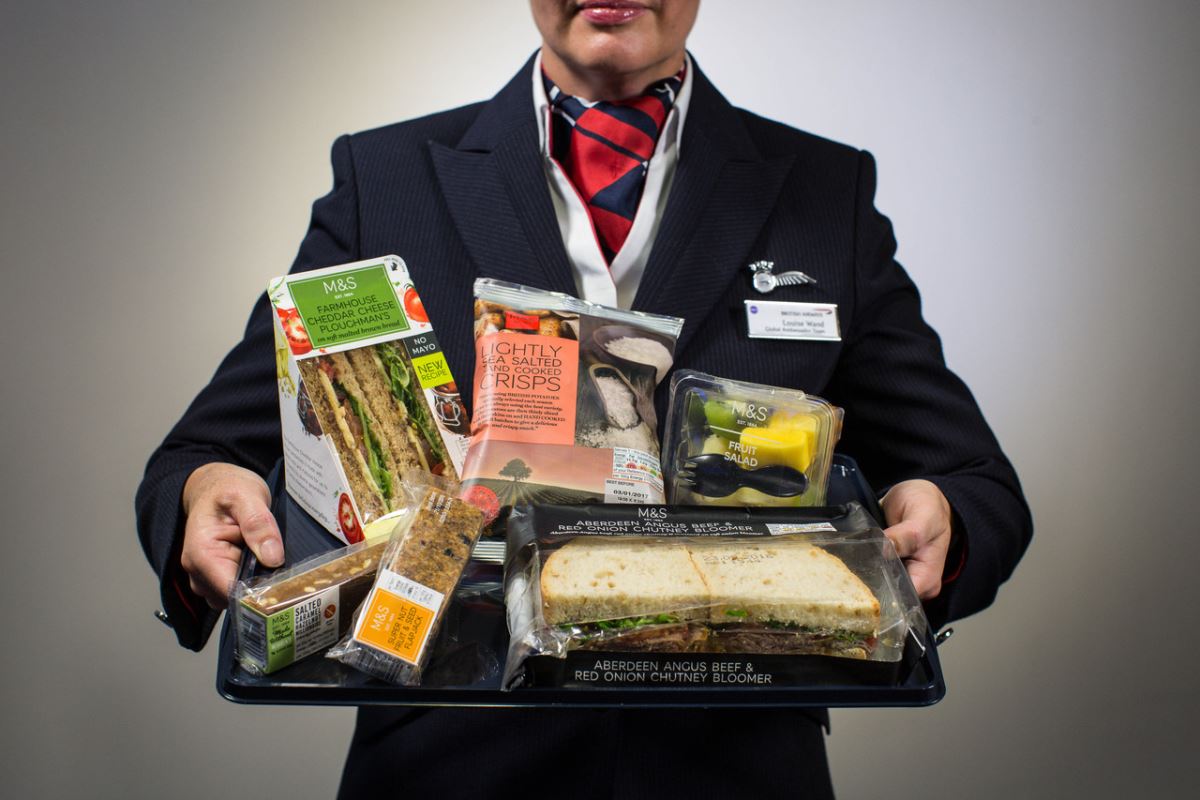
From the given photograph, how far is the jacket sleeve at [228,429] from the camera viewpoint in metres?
1.07

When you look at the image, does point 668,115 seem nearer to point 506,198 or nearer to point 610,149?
point 610,149

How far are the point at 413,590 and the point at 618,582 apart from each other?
0.17 m

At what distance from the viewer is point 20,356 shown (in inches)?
71.1

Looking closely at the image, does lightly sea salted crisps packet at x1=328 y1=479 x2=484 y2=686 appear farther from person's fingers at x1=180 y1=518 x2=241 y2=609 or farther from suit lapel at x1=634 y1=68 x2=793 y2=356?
suit lapel at x1=634 y1=68 x2=793 y2=356

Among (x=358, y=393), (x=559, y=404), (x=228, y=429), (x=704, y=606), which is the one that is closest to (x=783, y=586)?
(x=704, y=606)

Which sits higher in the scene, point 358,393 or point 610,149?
point 610,149

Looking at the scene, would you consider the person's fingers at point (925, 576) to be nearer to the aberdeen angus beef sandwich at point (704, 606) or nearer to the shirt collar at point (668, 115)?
the aberdeen angus beef sandwich at point (704, 606)

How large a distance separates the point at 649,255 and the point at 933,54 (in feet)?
3.19

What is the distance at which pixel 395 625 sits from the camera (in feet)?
2.56

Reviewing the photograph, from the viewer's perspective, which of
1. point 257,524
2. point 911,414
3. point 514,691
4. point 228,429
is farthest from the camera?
point 911,414

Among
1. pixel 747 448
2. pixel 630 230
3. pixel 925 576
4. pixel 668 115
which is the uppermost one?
pixel 668 115

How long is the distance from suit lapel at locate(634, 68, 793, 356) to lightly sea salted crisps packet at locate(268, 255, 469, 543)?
0.30 meters

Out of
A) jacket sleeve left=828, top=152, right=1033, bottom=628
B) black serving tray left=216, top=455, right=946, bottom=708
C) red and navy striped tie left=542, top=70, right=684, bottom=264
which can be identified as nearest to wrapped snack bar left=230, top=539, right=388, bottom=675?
black serving tray left=216, top=455, right=946, bottom=708

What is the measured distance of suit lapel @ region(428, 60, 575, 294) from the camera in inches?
47.1
